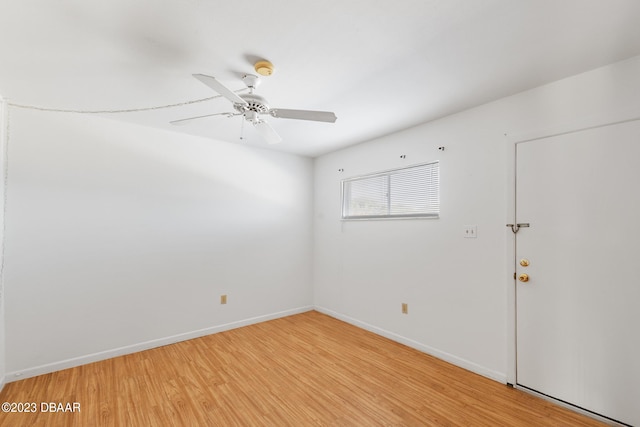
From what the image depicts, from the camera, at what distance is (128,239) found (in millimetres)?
2941

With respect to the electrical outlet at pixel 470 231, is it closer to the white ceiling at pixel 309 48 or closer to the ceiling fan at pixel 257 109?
the white ceiling at pixel 309 48

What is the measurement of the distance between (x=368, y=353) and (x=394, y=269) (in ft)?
3.15

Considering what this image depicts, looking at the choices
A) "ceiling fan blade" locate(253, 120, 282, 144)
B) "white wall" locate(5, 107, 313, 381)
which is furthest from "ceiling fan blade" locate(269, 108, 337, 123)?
"white wall" locate(5, 107, 313, 381)

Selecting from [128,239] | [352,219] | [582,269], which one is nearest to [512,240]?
[582,269]

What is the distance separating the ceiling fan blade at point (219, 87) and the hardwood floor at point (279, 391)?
216 centimetres

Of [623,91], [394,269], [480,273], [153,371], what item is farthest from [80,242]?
[623,91]

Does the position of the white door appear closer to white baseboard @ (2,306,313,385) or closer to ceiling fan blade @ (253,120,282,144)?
ceiling fan blade @ (253,120,282,144)

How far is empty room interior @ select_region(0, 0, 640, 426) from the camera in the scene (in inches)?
64.1

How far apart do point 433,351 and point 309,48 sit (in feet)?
9.66

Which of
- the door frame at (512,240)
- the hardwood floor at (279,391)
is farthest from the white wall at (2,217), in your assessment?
the door frame at (512,240)

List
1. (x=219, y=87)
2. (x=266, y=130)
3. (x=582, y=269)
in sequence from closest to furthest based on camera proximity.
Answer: (x=219, y=87) → (x=582, y=269) → (x=266, y=130)

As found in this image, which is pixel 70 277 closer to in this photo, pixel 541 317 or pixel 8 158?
pixel 8 158

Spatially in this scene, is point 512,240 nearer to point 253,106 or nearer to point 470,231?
point 470,231

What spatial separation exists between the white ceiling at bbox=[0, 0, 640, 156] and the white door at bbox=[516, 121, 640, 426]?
642mm
